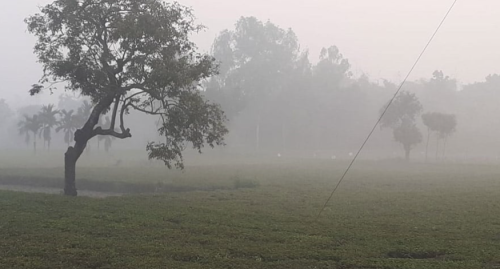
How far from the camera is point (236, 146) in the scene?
331ft

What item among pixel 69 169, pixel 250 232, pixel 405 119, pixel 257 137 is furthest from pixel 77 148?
pixel 257 137

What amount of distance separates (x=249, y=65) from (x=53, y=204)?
85.5m

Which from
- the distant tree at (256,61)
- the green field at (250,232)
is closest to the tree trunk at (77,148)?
the green field at (250,232)

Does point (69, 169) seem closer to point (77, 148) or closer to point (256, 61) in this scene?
point (77, 148)

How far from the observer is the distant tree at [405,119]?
6266cm

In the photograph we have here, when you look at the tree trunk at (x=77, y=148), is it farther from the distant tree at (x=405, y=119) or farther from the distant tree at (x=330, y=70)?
the distant tree at (x=330, y=70)

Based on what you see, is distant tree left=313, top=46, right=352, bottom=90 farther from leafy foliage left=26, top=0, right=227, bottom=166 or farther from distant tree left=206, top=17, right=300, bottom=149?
leafy foliage left=26, top=0, right=227, bottom=166

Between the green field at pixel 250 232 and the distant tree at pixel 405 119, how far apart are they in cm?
3946

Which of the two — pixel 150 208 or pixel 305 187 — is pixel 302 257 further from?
pixel 305 187

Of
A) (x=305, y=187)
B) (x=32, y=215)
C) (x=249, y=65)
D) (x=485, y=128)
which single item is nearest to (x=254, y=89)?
(x=249, y=65)

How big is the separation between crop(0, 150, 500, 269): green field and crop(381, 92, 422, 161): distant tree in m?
39.5

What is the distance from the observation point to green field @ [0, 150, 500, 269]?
10570 mm

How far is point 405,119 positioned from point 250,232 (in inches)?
2364

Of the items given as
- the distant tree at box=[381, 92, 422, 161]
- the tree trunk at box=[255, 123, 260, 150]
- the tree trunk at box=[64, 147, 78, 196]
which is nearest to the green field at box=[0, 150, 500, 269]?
the tree trunk at box=[64, 147, 78, 196]
